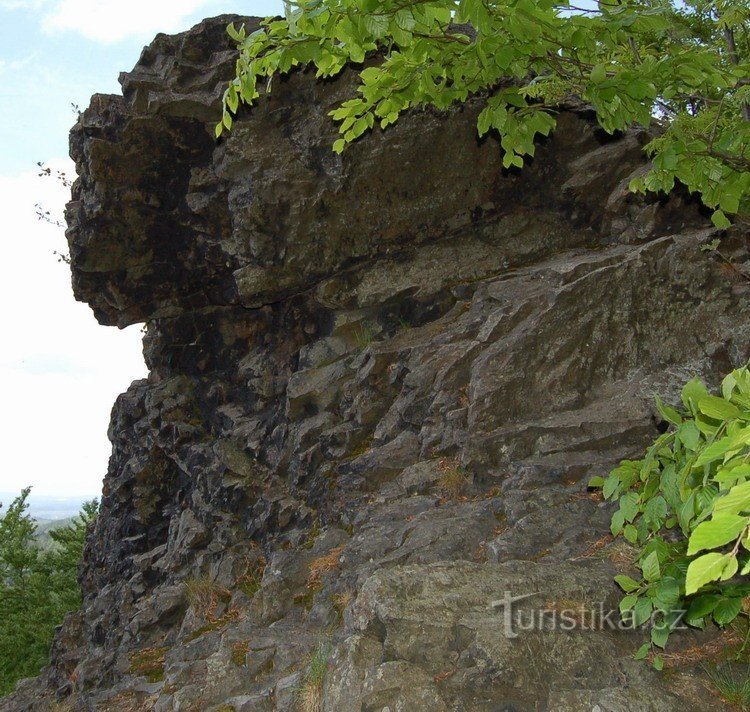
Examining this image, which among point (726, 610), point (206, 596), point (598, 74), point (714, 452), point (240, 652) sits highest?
point (598, 74)

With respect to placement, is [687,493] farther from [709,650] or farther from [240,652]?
[240,652]

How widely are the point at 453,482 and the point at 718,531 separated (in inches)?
314

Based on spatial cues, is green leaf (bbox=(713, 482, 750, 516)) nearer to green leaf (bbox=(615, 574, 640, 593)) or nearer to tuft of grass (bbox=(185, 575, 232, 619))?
green leaf (bbox=(615, 574, 640, 593))

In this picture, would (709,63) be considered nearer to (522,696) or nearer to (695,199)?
(522,696)

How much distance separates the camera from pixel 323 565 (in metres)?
9.94

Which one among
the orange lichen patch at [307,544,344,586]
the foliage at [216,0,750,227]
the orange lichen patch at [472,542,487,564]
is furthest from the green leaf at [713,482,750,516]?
the orange lichen patch at [307,544,344,586]

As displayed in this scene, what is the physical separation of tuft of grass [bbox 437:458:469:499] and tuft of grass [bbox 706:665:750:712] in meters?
4.66

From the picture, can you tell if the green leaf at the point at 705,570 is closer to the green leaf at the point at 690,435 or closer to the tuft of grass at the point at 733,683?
the green leaf at the point at 690,435

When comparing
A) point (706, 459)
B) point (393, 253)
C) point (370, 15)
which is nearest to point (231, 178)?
point (393, 253)

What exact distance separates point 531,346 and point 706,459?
8527 millimetres

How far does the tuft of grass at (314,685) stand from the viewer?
6362 mm

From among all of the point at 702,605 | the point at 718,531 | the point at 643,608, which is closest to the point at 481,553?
the point at 643,608

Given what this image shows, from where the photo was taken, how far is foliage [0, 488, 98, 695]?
81.7ft

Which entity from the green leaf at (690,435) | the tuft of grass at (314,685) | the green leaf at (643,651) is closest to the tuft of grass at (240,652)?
the tuft of grass at (314,685)
